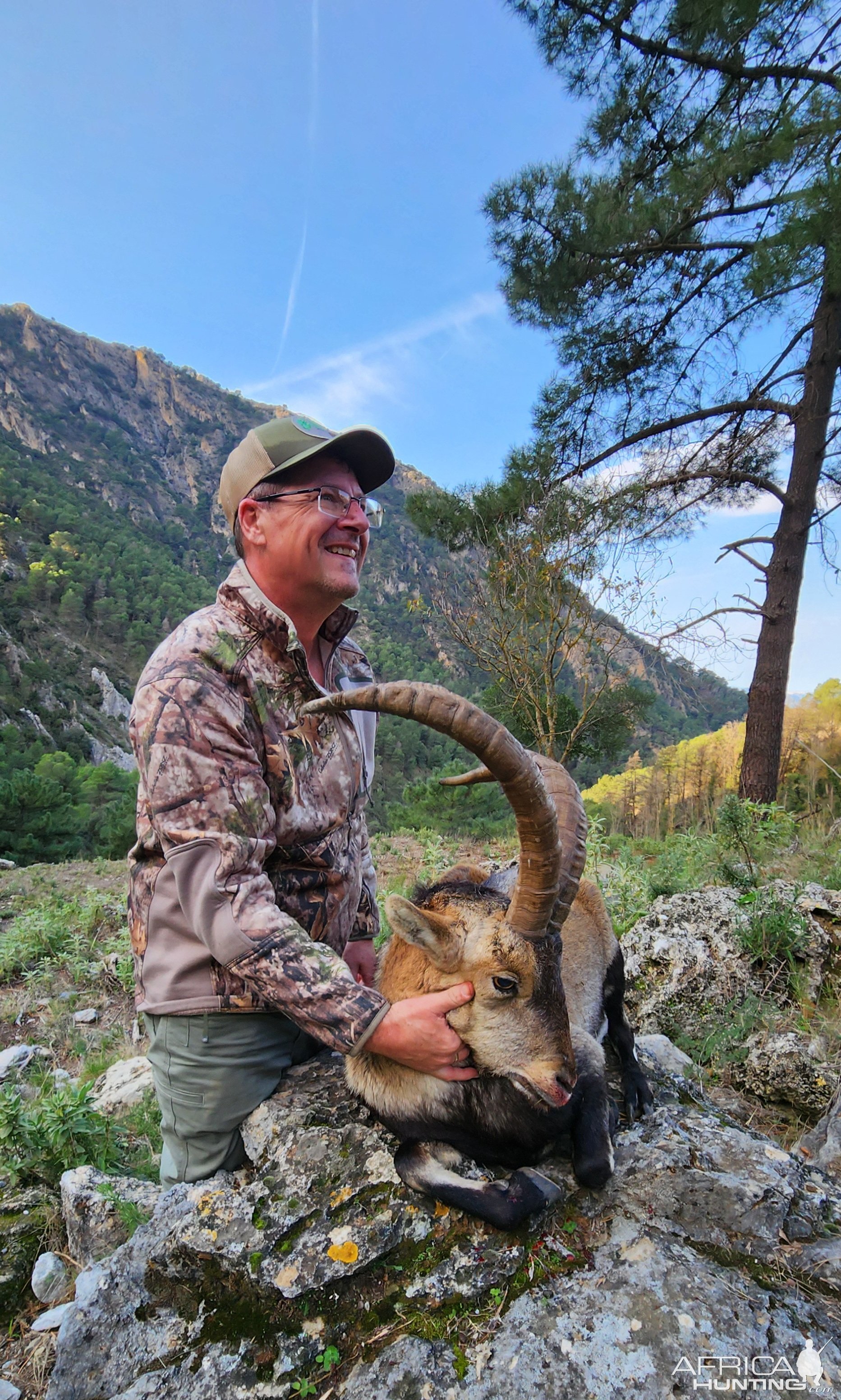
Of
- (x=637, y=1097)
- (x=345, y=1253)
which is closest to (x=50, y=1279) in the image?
(x=345, y=1253)

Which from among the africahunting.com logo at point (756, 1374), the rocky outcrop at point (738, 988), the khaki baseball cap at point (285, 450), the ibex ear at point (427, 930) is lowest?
the africahunting.com logo at point (756, 1374)

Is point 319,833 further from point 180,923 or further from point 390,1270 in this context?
point 390,1270

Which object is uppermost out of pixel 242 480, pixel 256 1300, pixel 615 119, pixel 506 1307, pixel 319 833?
pixel 615 119

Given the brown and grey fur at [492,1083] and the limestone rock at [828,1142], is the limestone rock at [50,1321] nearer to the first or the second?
the brown and grey fur at [492,1083]

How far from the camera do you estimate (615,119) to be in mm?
10195

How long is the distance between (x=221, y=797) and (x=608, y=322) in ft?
36.4

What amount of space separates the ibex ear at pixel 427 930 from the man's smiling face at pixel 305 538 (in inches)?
56.0

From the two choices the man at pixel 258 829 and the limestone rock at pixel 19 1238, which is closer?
the man at pixel 258 829

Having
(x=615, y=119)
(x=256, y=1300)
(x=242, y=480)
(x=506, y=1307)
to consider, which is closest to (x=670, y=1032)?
(x=506, y=1307)

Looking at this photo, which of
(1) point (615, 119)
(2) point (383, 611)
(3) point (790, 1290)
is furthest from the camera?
(2) point (383, 611)

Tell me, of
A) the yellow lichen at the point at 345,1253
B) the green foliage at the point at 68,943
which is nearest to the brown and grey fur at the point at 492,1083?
the yellow lichen at the point at 345,1253

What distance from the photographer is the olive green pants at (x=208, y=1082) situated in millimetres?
2750

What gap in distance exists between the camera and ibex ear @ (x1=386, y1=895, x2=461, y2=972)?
8.56 feet

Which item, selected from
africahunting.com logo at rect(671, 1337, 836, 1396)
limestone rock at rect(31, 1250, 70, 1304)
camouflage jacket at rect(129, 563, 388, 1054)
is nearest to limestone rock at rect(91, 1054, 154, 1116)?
limestone rock at rect(31, 1250, 70, 1304)
